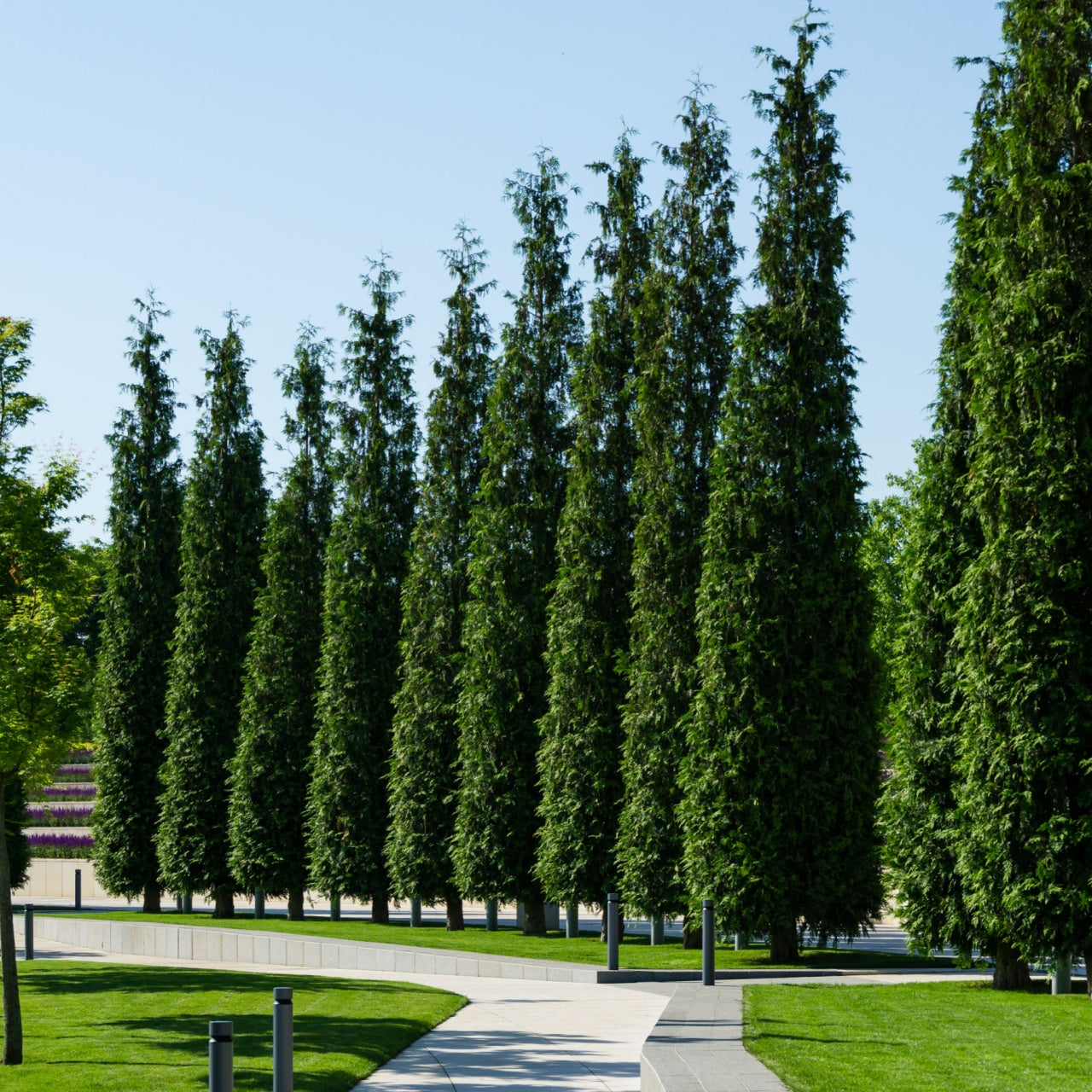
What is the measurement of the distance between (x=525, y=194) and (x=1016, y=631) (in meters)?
15.3

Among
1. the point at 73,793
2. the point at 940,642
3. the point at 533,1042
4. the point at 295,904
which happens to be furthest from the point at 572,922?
the point at 73,793

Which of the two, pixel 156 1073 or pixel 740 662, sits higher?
pixel 740 662

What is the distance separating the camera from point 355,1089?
1102 centimetres

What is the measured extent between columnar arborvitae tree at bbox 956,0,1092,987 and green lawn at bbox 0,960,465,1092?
261 inches

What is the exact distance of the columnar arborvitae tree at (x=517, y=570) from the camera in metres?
26.6

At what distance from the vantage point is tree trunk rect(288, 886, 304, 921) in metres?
31.4

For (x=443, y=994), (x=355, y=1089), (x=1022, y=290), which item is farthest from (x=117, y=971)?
(x=1022, y=290)

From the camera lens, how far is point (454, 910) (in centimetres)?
2852

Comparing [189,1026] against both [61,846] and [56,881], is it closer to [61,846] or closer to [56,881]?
[56,881]

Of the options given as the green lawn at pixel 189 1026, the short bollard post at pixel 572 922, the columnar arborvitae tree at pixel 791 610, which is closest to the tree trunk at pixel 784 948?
the columnar arborvitae tree at pixel 791 610

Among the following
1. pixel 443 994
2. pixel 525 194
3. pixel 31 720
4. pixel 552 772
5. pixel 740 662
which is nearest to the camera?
pixel 31 720

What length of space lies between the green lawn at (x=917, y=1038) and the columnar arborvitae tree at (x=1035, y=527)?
1457mm

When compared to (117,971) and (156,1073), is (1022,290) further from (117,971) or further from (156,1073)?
(117,971)

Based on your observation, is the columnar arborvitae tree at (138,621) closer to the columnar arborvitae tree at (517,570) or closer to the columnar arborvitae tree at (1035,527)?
the columnar arborvitae tree at (517,570)
